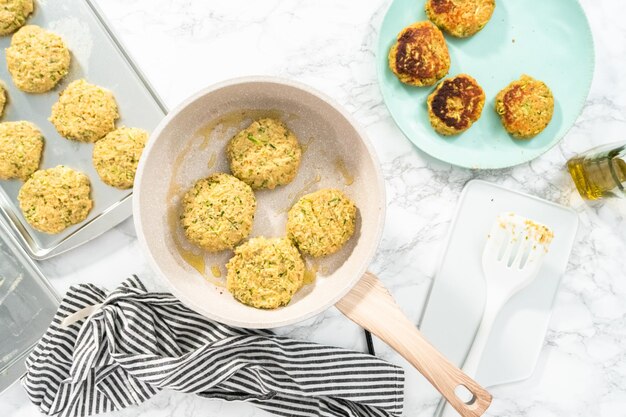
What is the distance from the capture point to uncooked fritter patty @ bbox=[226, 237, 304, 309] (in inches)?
41.9

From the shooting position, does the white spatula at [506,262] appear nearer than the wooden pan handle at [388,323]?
No

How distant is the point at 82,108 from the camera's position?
1.17 m

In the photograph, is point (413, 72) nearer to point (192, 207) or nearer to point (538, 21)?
point (538, 21)

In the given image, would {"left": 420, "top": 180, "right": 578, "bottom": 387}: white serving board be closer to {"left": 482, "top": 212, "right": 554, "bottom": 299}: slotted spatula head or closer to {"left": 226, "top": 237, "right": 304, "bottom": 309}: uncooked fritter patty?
{"left": 482, "top": 212, "right": 554, "bottom": 299}: slotted spatula head

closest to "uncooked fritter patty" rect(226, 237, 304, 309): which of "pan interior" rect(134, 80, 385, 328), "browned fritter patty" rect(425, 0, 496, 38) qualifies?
"pan interior" rect(134, 80, 385, 328)

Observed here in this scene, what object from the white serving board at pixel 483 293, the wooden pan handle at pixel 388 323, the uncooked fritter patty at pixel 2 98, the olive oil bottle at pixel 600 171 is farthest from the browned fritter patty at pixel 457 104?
the uncooked fritter patty at pixel 2 98

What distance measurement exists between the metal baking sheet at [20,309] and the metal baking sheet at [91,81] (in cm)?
6

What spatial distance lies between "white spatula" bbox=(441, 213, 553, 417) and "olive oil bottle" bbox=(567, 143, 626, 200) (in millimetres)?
155

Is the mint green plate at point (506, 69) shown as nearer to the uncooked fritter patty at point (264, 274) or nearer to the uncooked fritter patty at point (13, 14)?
the uncooked fritter patty at point (264, 274)

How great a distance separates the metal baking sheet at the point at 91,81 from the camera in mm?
1202

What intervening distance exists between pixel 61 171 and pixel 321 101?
563 mm

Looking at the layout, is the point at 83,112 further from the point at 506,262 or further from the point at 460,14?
the point at 506,262

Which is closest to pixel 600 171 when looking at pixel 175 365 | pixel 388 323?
pixel 388 323

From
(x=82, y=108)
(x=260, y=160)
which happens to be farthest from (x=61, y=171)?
(x=260, y=160)
